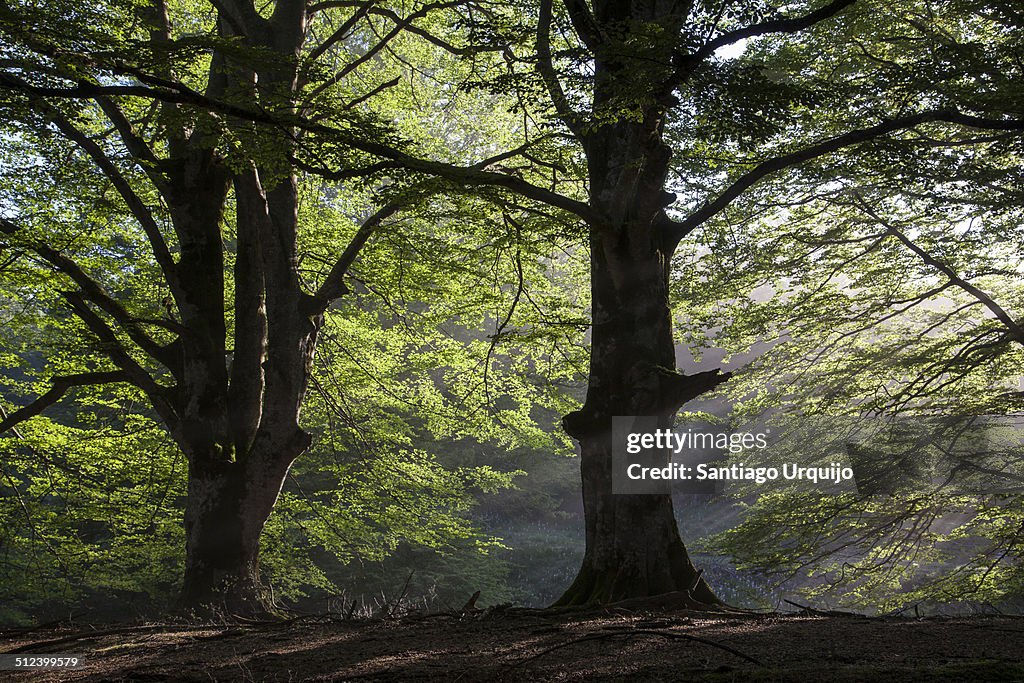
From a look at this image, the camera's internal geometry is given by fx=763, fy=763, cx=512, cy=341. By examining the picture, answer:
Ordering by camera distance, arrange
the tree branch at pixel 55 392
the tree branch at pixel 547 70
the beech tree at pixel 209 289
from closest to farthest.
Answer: the tree branch at pixel 547 70, the tree branch at pixel 55 392, the beech tree at pixel 209 289

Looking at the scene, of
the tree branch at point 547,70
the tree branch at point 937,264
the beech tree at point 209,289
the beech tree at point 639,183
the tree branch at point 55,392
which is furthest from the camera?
the tree branch at point 937,264

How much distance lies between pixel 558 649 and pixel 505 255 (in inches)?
297

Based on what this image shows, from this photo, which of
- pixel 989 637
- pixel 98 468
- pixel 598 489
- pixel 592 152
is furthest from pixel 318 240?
pixel 989 637

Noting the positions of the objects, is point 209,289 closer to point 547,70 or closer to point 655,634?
point 547,70

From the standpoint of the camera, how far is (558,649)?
376 centimetres

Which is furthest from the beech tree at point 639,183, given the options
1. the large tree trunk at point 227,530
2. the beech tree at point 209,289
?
the large tree trunk at point 227,530

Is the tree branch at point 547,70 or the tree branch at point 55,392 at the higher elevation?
the tree branch at point 547,70

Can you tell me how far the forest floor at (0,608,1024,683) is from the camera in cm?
303

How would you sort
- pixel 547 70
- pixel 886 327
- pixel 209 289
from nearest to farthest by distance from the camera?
pixel 547 70, pixel 209 289, pixel 886 327

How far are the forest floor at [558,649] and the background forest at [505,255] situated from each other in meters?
1.00

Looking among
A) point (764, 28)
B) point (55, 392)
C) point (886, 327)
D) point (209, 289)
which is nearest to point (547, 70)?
point (764, 28)

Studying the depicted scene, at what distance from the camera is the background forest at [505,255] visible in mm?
6094

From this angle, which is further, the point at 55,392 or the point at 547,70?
the point at 55,392

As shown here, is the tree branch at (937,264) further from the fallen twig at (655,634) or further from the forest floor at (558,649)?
the fallen twig at (655,634)
